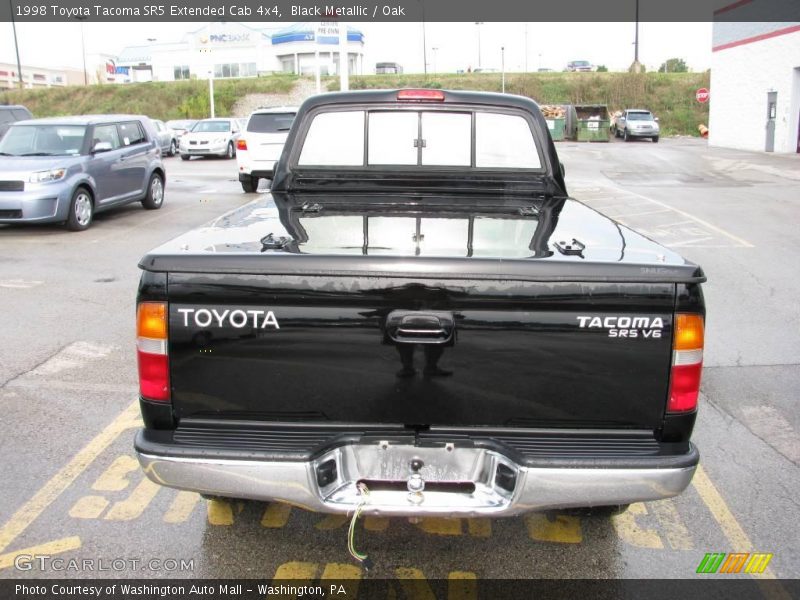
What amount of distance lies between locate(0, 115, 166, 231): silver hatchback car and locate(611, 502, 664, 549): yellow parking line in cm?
1022

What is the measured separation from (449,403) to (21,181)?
412 inches

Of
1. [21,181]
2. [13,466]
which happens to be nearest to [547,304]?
[13,466]

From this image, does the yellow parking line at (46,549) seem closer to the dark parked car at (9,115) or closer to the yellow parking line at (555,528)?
the yellow parking line at (555,528)

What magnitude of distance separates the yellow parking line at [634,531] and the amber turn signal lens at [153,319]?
7.51ft

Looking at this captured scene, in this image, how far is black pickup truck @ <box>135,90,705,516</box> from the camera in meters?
2.59

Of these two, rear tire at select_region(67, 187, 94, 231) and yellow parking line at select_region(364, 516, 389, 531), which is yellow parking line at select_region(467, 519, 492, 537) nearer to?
yellow parking line at select_region(364, 516, 389, 531)

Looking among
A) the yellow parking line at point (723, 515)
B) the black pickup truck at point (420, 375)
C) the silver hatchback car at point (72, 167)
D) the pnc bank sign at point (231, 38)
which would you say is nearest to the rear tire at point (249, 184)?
the silver hatchback car at point (72, 167)

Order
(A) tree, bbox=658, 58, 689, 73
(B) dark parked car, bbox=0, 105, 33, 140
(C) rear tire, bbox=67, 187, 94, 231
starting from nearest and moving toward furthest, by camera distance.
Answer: (C) rear tire, bbox=67, 187, 94, 231, (B) dark parked car, bbox=0, 105, 33, 140, (A) tree, bbox=658, 58, 689, 73

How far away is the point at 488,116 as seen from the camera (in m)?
4.61

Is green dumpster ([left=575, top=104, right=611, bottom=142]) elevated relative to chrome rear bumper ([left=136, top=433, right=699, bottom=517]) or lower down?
elevated

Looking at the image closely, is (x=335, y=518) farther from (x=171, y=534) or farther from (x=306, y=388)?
(x=306, y=388)

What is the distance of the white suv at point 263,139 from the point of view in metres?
16.4

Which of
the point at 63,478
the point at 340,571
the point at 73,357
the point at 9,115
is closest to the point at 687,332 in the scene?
the point at 340,571

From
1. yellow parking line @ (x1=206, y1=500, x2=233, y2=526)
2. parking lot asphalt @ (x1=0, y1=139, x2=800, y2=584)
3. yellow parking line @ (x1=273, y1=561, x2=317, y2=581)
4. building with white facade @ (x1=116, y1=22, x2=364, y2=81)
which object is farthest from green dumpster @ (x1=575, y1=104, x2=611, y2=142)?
building with white facade @ (x1=116, y1=22, x2=364, y2=81)
